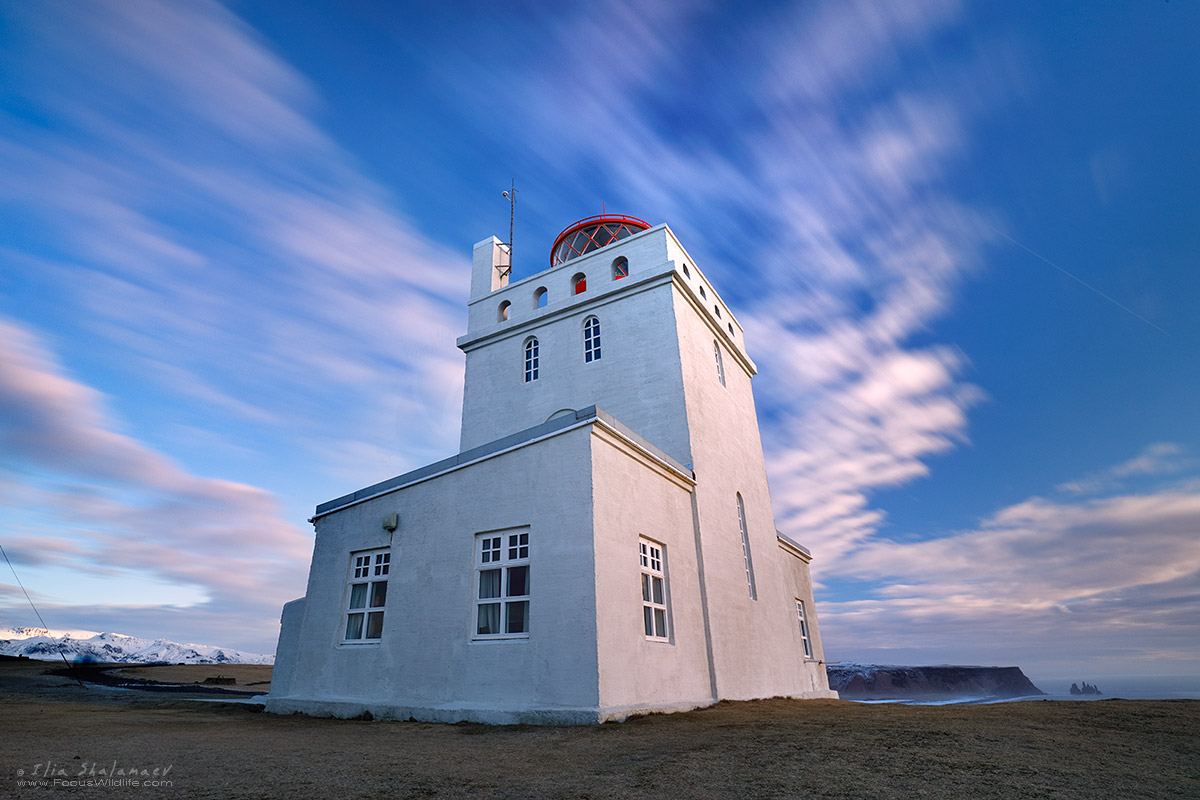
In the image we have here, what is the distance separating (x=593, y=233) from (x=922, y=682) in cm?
11058

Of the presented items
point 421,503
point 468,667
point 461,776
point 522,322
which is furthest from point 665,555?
point 522,322

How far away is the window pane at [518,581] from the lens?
9.84 meters

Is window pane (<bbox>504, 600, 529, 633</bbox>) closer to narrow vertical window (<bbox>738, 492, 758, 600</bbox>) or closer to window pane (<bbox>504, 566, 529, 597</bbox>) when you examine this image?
window pane (<bbox>504, 566, 529, 597</bbox>)

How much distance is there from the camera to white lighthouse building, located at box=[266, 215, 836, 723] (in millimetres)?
9297

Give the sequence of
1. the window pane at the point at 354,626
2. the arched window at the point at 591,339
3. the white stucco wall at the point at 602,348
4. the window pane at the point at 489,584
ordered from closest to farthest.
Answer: the window pane at the point at 489,584, the window pane at the point at 354,626, the white stucco wall at the point at 602,348, the arched window at the point at 591,339

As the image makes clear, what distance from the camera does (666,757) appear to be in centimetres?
553

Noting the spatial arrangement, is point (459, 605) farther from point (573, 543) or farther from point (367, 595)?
point (367, 595)

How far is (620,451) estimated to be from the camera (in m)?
10.8

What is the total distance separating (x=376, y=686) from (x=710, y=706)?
6.60 metres

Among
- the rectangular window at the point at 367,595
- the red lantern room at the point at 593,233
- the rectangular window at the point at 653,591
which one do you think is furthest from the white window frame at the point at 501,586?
the red lantern room at the point at 593,233

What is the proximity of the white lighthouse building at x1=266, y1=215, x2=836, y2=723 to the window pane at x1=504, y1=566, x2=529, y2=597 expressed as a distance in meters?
0.03

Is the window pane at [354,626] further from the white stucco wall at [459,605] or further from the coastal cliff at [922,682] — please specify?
the coastal cliff at [922,682]

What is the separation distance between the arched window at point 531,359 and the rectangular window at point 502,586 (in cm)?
746

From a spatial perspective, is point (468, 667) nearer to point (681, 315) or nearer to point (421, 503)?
point (421, 503)
